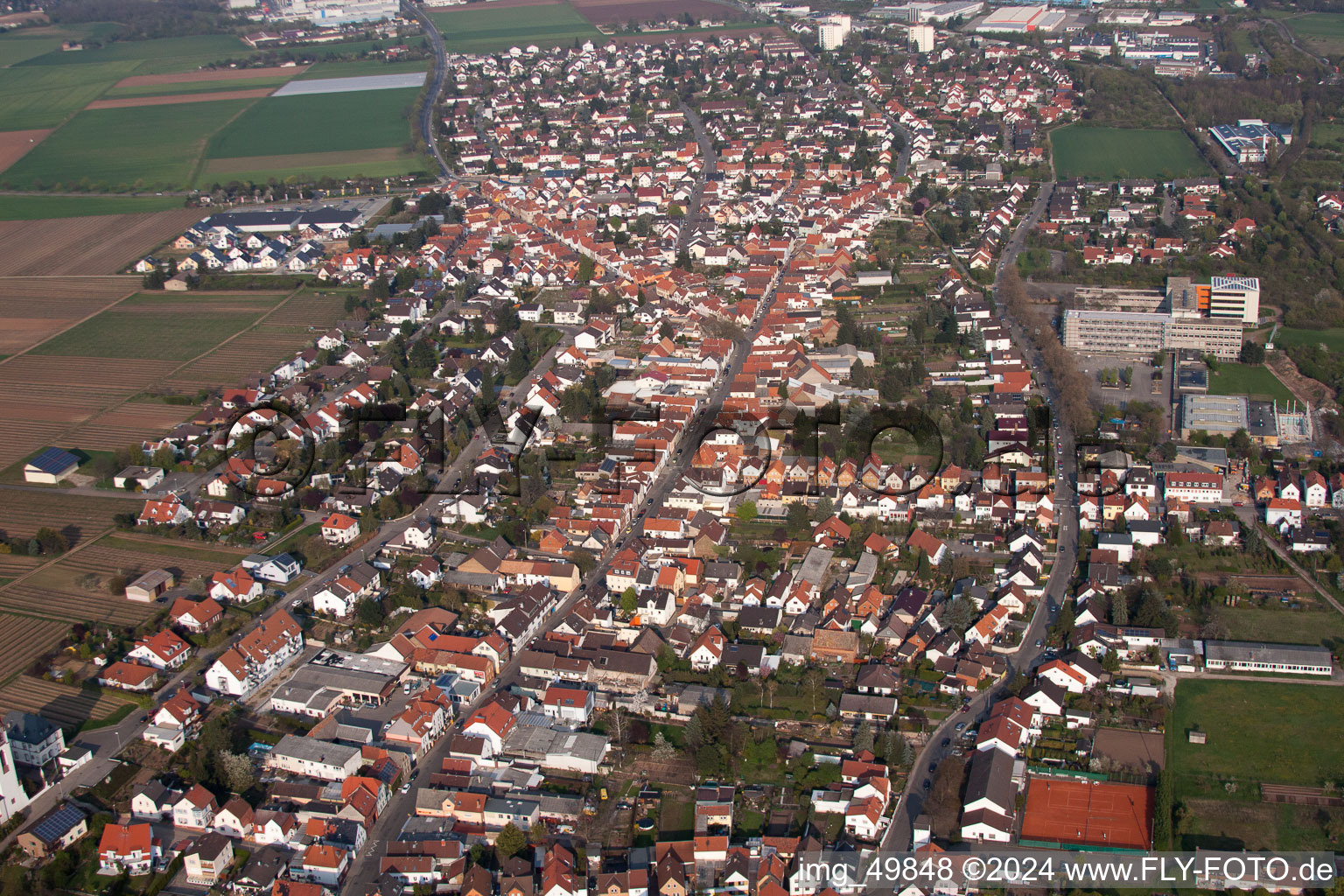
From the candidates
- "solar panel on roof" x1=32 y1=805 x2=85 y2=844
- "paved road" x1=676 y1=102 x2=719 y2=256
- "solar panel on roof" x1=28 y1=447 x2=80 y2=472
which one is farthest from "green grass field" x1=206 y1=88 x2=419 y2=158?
"solar panel on roof" x1=32 y1=805 x2=85 y2=844

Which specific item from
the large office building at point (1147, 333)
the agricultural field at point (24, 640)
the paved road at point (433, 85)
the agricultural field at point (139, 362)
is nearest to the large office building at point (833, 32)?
the paved road at point (433, 85)

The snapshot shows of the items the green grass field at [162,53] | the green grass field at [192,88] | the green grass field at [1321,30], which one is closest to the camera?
Answer: the green grass field at [1321,30]

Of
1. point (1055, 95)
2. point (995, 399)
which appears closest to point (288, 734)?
point (995, 399)

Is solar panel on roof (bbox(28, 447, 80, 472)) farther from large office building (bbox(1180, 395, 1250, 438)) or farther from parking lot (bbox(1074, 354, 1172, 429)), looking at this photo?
large office building (bbox(1180, 395, 1250, 438))

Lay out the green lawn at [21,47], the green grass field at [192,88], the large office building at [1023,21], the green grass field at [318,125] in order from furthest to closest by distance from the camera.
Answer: the green lawn at [21,47] < the large office building at [1023,21] < the green grass field at [192,88] < the green grass field at [318,125]

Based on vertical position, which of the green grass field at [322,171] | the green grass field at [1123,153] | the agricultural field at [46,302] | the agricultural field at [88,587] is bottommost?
the agricultural field at [46,302]

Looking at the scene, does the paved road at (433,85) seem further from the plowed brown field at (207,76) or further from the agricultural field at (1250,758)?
the agricultural field at (1250,758)
